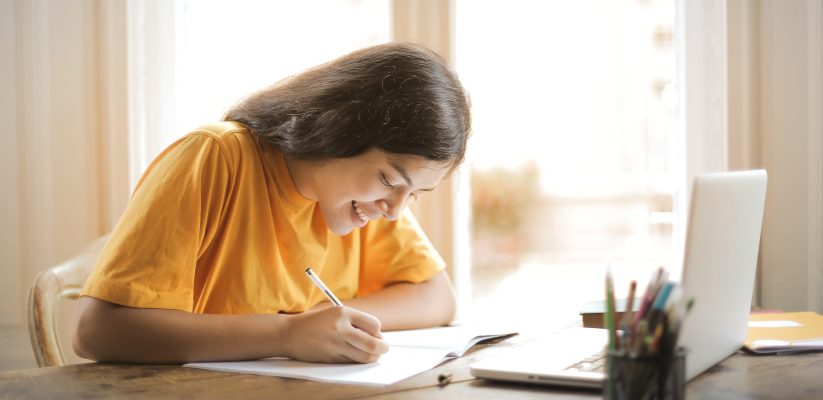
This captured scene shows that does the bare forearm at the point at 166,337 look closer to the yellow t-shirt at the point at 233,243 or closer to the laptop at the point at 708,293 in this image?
the yellow t-shirt at the point at 233,243

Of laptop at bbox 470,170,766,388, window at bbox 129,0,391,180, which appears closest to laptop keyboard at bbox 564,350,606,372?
laptop at bbox 470,170,766,388

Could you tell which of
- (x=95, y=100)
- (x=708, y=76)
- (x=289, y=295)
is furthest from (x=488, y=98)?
(x=95, y=100)

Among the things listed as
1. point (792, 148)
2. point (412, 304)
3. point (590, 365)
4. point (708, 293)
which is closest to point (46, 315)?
point (412, 304)

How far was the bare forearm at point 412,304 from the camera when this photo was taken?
1.68 meters

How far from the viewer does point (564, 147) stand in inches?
90.6

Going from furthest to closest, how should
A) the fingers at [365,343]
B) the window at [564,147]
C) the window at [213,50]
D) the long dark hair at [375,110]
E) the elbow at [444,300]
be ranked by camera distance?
1. the window at [213,50]
2. the window at [564,147]
3. the elbow at [444,300]
4. the long dark hair at [375,110]
5. the fingers at [365,343]

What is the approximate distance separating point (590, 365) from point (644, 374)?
365 millimetres

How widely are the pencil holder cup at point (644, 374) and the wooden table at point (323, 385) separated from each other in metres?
0.24

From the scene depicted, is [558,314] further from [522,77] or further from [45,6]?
[45,6]

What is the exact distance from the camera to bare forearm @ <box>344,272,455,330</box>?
1679 millimetres

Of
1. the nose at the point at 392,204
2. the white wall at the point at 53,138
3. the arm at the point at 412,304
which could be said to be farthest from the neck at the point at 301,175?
the white wall at the point at 53,138

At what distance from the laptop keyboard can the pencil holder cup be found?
0.32 m

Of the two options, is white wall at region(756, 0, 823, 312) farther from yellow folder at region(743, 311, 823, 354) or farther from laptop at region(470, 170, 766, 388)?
laptop at region(470, 170, 766, 388)

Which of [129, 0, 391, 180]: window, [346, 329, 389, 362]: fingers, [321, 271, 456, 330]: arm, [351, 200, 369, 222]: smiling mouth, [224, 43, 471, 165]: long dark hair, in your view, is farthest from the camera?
[129, 0, 391, 180]: window
